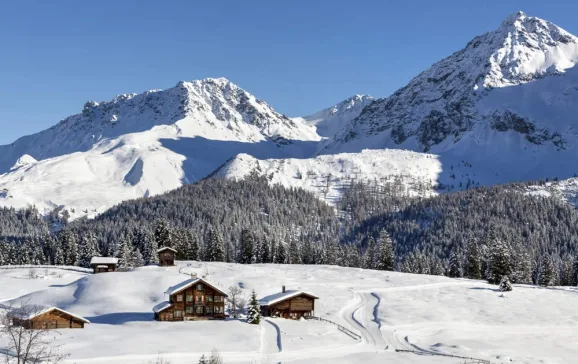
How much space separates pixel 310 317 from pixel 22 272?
212 ft

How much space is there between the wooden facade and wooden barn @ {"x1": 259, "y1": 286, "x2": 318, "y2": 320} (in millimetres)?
23654

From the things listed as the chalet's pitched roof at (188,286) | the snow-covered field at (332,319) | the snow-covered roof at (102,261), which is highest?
the snow-covered roof at (102,261)

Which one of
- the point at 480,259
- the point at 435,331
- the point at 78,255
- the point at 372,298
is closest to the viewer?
the point at 435,331

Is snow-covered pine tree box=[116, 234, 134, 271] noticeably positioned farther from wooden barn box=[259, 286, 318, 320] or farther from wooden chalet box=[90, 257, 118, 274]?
wooden barn box=[259, 286, 318, 320]

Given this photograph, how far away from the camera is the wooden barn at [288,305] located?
83188 millimetres

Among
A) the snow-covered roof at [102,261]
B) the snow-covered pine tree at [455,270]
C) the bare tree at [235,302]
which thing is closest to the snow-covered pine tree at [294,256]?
the snow-covered pine tree at [455,270]

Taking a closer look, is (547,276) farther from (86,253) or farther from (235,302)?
(86,253)

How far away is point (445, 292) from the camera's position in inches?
4107

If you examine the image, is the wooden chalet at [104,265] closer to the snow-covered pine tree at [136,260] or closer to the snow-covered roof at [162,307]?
the snow-covered pine tree at [136,260]

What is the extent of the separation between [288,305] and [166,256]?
42.6 m

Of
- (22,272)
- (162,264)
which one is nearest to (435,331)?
(162,264)

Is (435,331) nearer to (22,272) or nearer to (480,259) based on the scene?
(480,259)

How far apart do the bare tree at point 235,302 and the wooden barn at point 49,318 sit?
1927 centimetres

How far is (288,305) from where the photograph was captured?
83688mm
